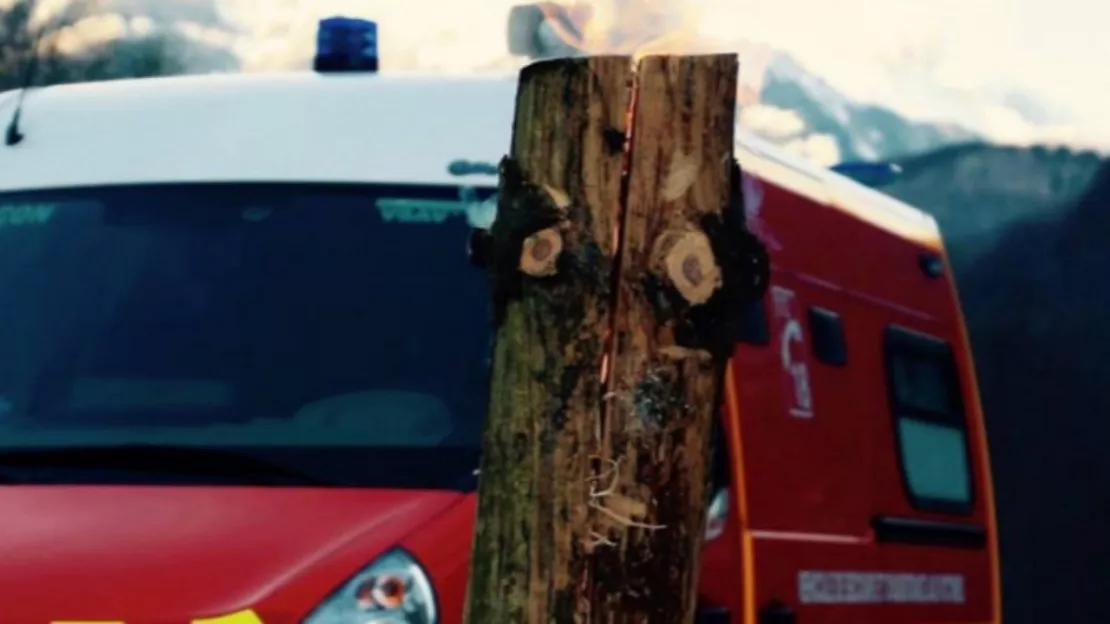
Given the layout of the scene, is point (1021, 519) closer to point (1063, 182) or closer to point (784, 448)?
point (1063, 182)

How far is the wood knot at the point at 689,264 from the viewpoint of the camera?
3941 mm

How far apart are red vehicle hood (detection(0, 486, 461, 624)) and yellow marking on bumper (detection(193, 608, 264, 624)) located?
0.04ft

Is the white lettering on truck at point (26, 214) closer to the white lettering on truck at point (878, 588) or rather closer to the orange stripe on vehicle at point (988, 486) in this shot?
the white lettering on truck at point (878, 588)

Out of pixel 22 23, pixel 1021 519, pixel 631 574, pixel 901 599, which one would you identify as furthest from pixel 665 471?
pixel 1021 519

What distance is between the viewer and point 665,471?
3957 millimetres

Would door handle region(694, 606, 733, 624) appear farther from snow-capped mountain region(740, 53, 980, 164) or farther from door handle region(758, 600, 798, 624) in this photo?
snow-capped mountain region(740, 53, 980, 164)

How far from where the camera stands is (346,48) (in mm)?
6785

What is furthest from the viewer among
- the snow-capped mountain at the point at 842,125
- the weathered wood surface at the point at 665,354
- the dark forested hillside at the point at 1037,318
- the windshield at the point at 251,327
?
the dark forested hillside at the point at 1037,318

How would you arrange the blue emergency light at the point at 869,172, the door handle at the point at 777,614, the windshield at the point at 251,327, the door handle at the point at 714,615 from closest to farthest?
the windshield at the point at 251,327 < the door handle at the point at 714,615 < the door handle at the point at 777,614 < the blue emergency light at the point at 869,172

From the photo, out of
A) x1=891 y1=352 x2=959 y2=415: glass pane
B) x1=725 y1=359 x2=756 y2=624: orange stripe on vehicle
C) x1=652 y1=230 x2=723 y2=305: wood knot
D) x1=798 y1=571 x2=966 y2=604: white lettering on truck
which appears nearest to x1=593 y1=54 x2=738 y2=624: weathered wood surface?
x1=652 y1=230 x2=723 y2=305: wood knot

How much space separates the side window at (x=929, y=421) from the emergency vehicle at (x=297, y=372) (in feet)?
1.46

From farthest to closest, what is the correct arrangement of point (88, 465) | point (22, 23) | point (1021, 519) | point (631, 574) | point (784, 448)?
point (1021, 519), point (22, 23), point (784, 448), point (88, 465), point (631, 574)

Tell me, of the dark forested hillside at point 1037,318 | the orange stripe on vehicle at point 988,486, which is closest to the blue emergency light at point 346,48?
the orange stripe on vehicle at point 988,486

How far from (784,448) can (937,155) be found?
2738cm
